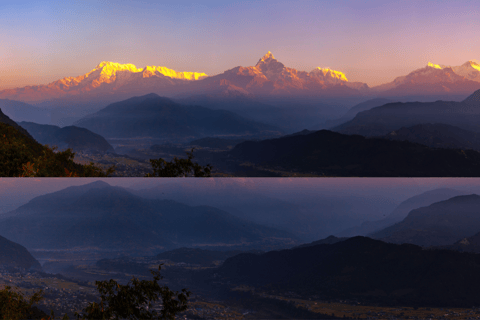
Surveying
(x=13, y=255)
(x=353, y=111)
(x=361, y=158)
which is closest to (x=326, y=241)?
(x=13, y=255)

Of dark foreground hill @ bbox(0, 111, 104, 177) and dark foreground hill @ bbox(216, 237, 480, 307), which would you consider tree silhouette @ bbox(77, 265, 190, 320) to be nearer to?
dark foreground hill @ bbox(216, 237, 480, 307)

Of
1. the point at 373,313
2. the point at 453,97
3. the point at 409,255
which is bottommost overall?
the point at 373,313

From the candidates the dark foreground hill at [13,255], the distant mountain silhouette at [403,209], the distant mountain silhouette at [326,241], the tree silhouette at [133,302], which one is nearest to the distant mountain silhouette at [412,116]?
the distant mountain silhouette at [403,209]

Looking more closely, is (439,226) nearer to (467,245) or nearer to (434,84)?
(467,245)

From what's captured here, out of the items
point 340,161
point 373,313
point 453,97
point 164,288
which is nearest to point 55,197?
point 164,288

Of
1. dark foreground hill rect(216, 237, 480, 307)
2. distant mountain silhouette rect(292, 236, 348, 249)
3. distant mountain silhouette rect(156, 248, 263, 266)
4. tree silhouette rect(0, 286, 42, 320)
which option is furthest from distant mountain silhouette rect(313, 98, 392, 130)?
tree silhouette rect(0, 286, 42, 320)

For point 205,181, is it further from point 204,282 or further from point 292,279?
point 292,279
